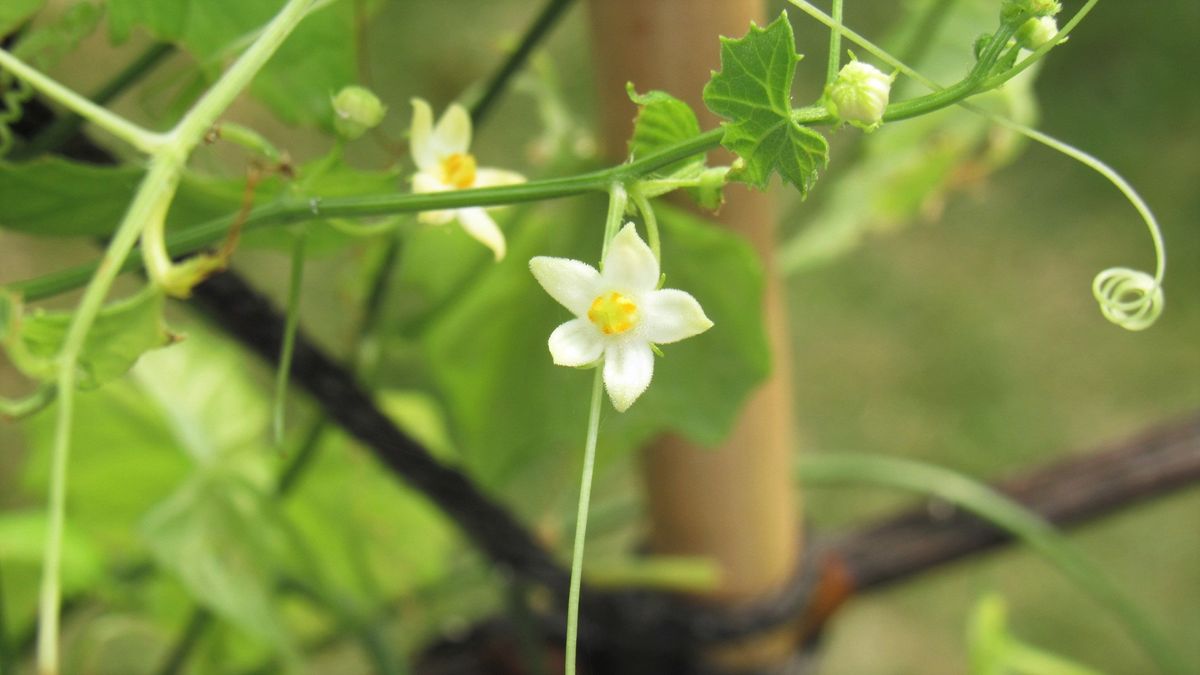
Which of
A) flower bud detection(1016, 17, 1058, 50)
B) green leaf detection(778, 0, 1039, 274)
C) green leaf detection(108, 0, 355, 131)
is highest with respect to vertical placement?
green leaf detection(778, 0, 1039, 274)

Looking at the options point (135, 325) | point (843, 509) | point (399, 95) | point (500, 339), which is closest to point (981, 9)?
point (500, 339)

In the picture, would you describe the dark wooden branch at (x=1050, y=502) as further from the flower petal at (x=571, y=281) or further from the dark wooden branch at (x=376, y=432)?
the flower petal at (x=571, y=281)

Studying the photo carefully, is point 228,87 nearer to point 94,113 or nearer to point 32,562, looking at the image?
point 94,113

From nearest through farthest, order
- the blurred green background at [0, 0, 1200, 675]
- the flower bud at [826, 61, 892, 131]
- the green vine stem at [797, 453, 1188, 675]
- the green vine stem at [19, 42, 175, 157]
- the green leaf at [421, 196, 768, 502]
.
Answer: the flower bud at [826, 61, 892, 131] < the green vine stem at [19, 42, 175, 157] < the green leaf at [421, 196, 768, 502] < the green vine stem at [797, 453, 1188, 675] < the blurred green background at [0, 0, 1200, 675]

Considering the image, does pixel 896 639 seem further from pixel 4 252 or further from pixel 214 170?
pixel 4 252

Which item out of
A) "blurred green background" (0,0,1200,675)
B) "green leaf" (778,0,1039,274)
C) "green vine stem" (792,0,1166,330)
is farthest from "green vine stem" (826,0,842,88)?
"blurred green background" (0,0,1200,675)

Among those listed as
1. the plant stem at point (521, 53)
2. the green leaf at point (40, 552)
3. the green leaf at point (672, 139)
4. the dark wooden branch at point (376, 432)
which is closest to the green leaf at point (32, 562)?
the green leaf at point (40, 552)

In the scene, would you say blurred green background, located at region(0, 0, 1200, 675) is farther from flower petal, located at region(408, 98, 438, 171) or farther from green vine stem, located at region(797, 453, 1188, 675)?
flower petal, located at region(408, 98, 438, 171)
